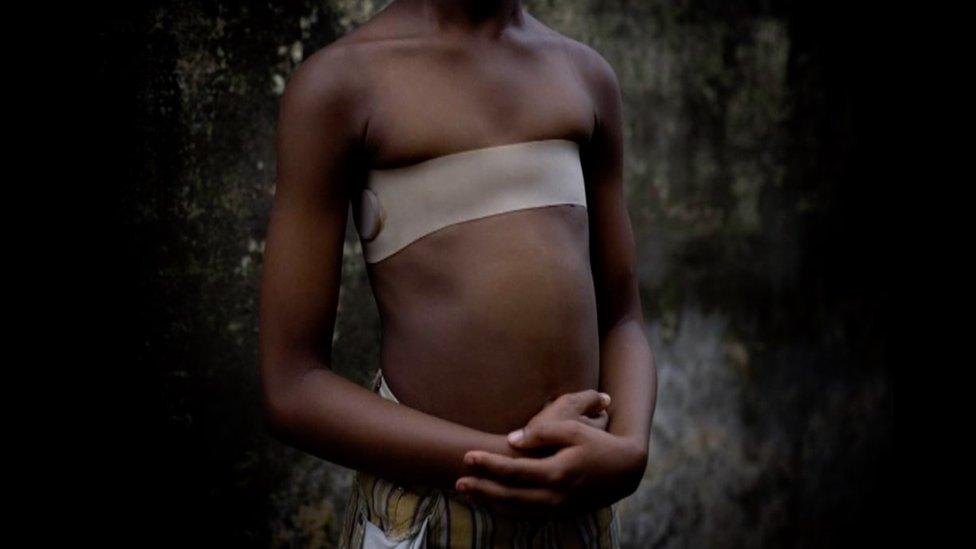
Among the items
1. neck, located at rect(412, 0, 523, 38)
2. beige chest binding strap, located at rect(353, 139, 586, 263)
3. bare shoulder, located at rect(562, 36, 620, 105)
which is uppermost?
neck, located at rect(412, 0, 523, 38)

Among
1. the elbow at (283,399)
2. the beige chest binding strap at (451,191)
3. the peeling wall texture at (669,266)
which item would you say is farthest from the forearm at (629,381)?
the peeling wall texture at (669,266)

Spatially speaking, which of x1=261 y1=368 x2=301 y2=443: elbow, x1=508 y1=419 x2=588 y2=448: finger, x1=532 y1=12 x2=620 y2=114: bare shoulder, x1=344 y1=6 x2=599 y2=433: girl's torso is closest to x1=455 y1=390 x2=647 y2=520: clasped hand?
x1=508 y1=419 x2=588 y2=448: finger

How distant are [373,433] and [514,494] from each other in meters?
0.19

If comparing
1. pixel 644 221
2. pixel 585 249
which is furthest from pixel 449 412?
pixel 644 221

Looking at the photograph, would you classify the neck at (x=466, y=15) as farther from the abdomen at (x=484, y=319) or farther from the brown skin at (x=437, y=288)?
the abdomen at (x=484, y=319)

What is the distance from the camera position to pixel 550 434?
1.20 m

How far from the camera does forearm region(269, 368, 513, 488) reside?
1239 mm

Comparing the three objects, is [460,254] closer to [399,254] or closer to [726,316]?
[399,254]

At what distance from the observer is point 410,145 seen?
128 centimetres

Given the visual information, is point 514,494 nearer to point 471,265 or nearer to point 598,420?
point 598,420

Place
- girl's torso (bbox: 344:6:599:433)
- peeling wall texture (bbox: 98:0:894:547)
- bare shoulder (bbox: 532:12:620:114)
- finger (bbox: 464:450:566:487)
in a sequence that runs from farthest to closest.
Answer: peeling wall texture (bbox: 98:0:894:547)
bare shoulder (bbox: 532:12:620:114)
girl's torso (bbox: 344:6:599:433)
finger (bbox: 464:450:566:487)

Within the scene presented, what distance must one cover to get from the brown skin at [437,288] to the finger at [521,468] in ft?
0.05

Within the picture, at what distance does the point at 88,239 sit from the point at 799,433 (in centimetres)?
192

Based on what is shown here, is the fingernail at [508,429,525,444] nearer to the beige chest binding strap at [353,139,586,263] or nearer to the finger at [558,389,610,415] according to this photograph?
the finger at [558,389,610,415]
